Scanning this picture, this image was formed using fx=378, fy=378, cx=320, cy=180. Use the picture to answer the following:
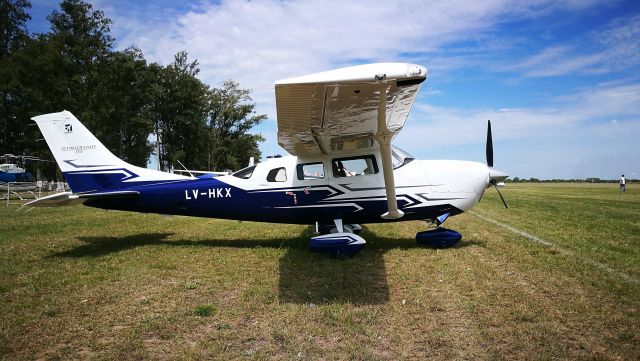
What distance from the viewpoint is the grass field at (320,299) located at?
362 centimetres

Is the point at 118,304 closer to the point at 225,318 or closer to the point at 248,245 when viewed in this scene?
the point at 225,318

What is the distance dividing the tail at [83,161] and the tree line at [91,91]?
101 ft

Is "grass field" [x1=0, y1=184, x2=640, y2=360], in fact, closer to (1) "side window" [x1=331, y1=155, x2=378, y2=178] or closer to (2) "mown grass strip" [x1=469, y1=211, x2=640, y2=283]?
(2) "mown grass strip" [x1=469, y1=211, x2=640, y2=283]

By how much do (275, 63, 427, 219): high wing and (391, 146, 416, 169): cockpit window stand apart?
1.77 feet

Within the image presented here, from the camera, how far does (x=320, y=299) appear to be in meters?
5.02

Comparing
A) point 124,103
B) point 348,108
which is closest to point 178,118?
point 124,103

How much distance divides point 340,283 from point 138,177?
18.5 feet

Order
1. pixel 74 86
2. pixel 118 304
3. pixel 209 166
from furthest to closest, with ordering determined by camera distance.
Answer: pixel 209 166 < pixel 74 86 < pixel 118 304

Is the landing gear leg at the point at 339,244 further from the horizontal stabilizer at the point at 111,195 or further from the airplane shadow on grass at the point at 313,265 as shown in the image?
the horizontal stabilizer at the point at 111,195

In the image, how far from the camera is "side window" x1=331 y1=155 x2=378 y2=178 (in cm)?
797

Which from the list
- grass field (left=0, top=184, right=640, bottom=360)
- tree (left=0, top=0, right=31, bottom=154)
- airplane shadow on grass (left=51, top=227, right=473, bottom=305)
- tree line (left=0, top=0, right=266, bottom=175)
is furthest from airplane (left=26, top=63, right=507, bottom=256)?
tree (left=0, top=0, right=31, bottom=154)

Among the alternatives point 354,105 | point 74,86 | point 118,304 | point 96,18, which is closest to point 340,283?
point 354,105

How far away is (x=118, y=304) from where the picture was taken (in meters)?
4.88

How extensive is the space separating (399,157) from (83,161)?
7.05 meters
